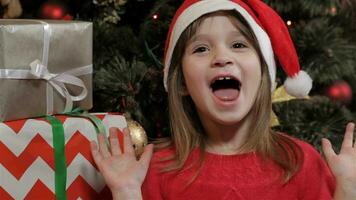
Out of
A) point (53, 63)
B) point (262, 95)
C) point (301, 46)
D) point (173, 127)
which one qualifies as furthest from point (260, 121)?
point (53, 63)

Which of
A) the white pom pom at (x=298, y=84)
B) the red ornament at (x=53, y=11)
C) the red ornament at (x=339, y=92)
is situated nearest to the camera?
the white pom pom at (x=298, y=84)

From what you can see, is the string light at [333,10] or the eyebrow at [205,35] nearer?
the eyebrow at [205,35]

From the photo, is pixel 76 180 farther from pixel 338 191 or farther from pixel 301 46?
pixel 301 46

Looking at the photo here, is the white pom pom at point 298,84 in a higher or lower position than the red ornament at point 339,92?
higher

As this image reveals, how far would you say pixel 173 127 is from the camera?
3.70ft

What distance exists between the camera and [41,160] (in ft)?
2.92

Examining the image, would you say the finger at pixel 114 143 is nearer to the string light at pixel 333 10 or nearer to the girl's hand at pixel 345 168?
the girl's hand at pixel 345 168

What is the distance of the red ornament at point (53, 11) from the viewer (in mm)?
1248

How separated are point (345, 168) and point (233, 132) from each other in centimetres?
23

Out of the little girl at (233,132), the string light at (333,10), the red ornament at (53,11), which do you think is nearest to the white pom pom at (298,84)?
the little girl at (233,132)

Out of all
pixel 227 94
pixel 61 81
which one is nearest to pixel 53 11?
pixel 61 81

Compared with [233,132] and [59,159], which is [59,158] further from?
[233,132]

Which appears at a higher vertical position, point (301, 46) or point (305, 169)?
point (301, 46)

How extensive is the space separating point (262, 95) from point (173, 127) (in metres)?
0.20
